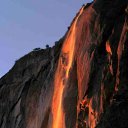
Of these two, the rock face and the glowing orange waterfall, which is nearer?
the rock face

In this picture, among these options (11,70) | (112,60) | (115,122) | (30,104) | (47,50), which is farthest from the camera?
(11,70)

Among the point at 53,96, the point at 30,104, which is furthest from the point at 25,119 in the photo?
the point at 53,96

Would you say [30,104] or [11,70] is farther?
[11,70]

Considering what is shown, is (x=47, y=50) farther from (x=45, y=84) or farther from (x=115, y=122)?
(x=115, y=122)

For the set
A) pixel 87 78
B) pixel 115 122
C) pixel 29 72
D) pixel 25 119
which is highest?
pixel 29 72

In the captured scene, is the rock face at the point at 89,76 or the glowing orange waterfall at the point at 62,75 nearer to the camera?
the rock face at the point at 89,76
